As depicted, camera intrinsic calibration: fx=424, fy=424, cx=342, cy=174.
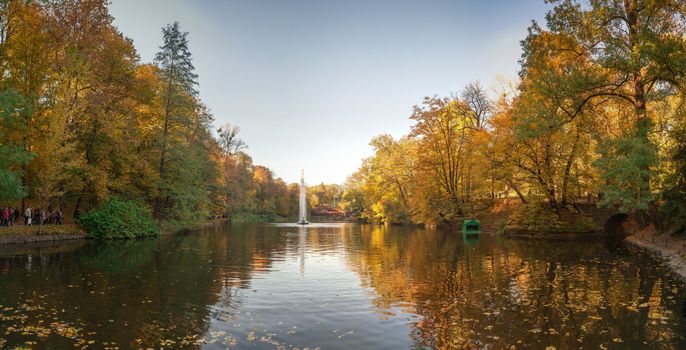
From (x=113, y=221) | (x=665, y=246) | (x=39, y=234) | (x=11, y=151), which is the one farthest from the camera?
(x=113, y=221)

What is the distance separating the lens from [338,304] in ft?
36.7

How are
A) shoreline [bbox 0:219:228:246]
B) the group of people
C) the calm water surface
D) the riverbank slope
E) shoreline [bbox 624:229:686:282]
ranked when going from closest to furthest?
1. the calm water surface
2. shoreline [bbox 624:229:686:282]
3. the riverbank slope
4. shoreline [bbox 0:219:228:246]
5. the group of people

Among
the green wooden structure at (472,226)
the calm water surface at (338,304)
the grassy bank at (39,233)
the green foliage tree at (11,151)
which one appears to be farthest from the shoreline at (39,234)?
the green wooden structure at (472,226)

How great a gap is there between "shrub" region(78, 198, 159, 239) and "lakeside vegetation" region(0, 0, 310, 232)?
51.2 inches

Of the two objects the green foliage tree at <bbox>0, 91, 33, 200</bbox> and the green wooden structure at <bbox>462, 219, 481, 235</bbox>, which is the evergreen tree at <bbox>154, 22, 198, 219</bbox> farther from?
the green wooden structure at <bbox>462, 219, 481, 235</bbox>

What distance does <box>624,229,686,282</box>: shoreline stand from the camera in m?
17.0

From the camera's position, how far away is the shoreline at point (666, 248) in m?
17.0

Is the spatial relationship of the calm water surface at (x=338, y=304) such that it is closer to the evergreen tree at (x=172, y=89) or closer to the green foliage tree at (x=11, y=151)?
the green foliage tree at (x=11, y=151)

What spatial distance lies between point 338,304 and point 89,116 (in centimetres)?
2919

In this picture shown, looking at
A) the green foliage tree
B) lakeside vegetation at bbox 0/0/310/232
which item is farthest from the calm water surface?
lakeside vegetation at bbox 0/0/310/232

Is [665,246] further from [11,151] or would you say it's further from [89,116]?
[89,116]

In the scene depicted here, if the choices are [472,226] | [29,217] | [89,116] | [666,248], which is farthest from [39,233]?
[666,248]

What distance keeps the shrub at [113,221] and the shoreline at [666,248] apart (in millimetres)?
33337

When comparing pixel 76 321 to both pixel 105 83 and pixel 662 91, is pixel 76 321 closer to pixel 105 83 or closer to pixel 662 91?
pixel 662 91
